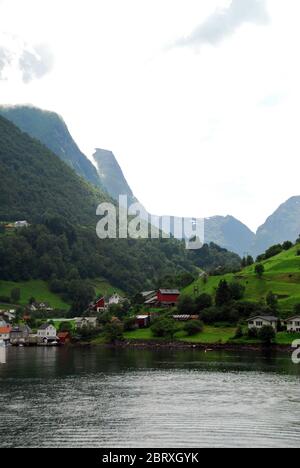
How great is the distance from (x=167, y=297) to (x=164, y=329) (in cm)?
3548

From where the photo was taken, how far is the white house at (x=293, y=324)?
12494 cm

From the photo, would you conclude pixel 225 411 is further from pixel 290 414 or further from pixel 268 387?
pixel 268 387

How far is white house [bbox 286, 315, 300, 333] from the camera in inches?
4919

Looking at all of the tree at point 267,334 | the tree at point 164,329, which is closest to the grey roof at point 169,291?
the tree at point 164,329

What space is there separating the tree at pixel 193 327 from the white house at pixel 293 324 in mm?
19985

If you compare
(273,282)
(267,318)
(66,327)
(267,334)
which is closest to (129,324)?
(66,327)

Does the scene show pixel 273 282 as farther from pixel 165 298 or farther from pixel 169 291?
pixel 165 298

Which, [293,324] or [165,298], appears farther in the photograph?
[165,298]

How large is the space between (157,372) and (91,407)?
2751 cm

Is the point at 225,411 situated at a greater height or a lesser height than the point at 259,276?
lesser

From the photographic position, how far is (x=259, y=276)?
16500cm

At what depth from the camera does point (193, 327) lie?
134 meters

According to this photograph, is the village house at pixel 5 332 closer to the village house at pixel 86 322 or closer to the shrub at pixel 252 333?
the village house at pixel 86 322
